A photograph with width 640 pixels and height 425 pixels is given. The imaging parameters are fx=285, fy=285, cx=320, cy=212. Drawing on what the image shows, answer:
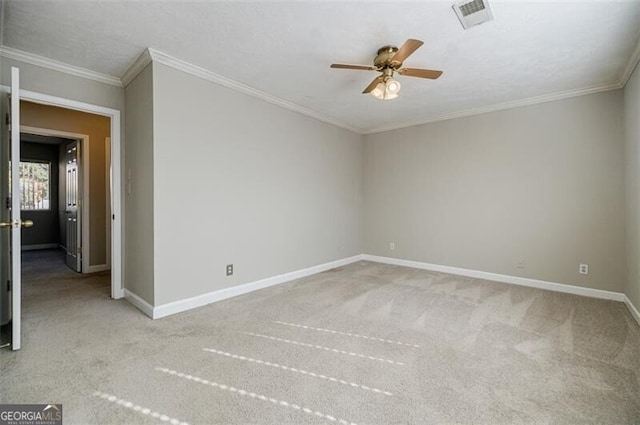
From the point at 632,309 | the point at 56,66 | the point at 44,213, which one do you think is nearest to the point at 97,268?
the point at 56,66

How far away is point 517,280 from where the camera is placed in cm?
401

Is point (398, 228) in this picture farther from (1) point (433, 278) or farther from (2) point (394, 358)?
(2) point (394, 358)

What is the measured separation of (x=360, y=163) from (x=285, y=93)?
236cm

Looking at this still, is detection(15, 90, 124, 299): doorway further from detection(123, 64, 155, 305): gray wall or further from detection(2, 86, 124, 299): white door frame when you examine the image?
detection(123, 64, 155, 305): gray wall

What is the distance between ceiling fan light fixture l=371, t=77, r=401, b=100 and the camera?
259 centimetres

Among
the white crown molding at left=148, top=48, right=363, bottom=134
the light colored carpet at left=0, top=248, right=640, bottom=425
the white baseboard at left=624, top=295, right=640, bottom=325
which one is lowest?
the light colored carpet at left=0, top=248, right=640, bottom=425

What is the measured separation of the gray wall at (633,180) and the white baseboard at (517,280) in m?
0.24

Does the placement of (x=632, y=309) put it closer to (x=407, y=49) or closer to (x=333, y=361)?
(x=333, y=361)

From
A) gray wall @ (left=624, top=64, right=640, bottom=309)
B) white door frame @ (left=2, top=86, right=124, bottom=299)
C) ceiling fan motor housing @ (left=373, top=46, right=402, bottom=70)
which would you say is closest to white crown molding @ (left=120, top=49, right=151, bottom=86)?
white door frame @ (left=2, top=86, right=124, bottom=299)

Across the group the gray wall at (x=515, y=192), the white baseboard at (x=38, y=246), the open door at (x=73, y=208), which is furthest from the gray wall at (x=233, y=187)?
the white baseboard at (x=38, y=246)

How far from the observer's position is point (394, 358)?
6.96ft

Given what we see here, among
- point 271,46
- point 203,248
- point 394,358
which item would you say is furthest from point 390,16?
point 203,248

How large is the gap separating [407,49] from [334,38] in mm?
652

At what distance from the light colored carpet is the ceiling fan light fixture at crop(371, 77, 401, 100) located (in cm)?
219
